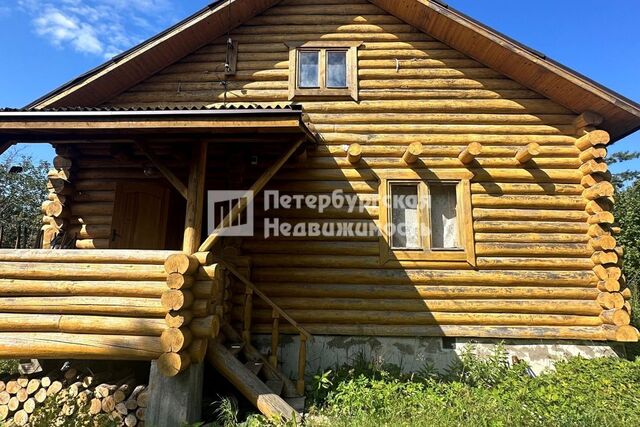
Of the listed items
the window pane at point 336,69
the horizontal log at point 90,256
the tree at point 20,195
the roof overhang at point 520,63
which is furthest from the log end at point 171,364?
the tree at point 20,195

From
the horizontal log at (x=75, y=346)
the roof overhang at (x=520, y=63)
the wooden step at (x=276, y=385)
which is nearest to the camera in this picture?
the horizontal log at (x=75, y=346)

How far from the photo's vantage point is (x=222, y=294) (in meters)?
5.79

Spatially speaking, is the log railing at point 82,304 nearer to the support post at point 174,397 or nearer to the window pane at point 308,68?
the support post at point 174,397

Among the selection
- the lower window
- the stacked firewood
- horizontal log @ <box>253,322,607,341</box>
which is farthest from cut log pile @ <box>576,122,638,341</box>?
the stacked firewood

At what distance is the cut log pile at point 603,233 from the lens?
6371 mm

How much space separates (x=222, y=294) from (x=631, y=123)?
8.12 m

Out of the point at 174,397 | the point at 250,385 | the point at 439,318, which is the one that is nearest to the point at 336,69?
the point at 439,318

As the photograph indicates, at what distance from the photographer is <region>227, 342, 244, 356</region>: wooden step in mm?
5494

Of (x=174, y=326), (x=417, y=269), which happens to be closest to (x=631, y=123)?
(x=417, y=269)

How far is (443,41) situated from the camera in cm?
784

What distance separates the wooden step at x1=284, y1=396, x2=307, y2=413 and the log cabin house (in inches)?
5.9

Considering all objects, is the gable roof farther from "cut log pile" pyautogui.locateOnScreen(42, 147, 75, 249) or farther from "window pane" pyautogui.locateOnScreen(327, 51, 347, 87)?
"window pane" pyautogui.locateOnScreen(327, 51, 347, 87)

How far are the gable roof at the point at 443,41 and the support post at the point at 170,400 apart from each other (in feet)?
18.8

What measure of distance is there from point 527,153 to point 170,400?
7.03 meters
